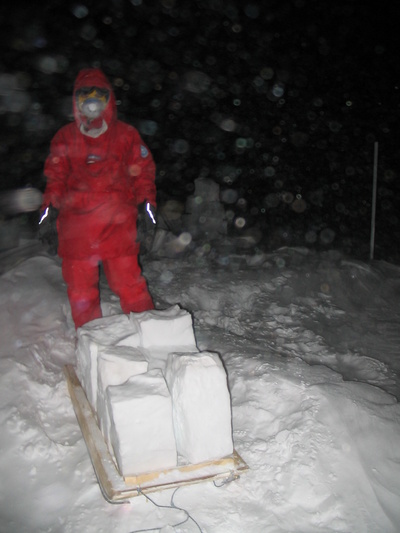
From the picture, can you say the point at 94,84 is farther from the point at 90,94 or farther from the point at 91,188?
the point at 91,188

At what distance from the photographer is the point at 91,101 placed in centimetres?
366

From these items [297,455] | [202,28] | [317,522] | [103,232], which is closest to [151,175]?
[103,232]

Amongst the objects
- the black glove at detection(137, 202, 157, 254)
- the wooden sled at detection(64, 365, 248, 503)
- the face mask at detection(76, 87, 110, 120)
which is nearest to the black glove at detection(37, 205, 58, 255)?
the black glove at detection(137, 202, 157, 254)

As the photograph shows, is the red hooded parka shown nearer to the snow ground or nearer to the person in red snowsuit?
the person in red snowsuit

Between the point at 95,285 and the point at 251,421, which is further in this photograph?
the point at 95,285

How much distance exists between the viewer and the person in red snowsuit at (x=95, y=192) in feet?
12.4

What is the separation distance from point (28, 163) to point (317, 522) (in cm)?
1134

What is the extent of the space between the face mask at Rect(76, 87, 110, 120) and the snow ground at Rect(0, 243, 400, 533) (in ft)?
6.23

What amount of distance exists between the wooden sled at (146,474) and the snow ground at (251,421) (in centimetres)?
→ 15

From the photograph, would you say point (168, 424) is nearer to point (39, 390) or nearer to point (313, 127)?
point (39, 390)

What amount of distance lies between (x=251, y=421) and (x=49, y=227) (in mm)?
2253

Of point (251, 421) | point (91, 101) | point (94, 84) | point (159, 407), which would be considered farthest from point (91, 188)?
point (251, 421)

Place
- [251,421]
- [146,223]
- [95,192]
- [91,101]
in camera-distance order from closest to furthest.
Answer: [251,421] → [91,101] → [95,192] → [146,223]

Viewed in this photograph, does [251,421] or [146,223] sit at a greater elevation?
[146,223]
